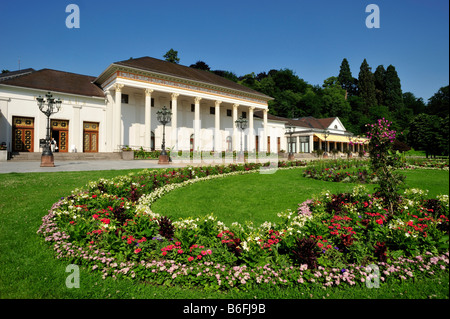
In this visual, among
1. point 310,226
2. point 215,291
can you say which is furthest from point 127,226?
point 310,226

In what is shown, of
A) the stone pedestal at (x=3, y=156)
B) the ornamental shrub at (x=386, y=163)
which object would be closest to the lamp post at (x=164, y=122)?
the stone pedestal at (x=3, y=156)

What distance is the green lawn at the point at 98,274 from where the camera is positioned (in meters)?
2.79

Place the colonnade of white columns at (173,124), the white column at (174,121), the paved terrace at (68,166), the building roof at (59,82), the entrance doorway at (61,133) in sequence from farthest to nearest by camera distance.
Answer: the white column at (174,121) → the colonnade of white columns at (173,124) → the entrance doorway at (61,133) → the building roof at (59,82) → the paved terrace at (68,166)

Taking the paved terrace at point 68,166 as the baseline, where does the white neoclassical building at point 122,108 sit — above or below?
above

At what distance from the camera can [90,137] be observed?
2838 cm

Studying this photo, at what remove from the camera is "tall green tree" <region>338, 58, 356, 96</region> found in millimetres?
84125

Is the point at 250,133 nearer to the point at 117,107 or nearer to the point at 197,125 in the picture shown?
the point at 197,125

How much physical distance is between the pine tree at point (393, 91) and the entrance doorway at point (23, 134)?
5696cm

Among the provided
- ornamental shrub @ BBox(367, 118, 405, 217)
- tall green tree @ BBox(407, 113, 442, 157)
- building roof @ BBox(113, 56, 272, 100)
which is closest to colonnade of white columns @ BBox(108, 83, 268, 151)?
building roof @ BBox(113, 56, 272, 100)

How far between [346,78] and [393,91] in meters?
37.7

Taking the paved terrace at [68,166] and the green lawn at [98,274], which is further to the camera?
the paved terrace at [68,166]

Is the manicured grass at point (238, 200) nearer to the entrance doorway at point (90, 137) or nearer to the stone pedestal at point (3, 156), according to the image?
the stone pedestal at point (3, 156)
